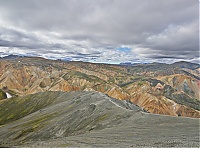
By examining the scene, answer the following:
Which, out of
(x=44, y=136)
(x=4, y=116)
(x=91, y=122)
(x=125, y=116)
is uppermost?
(x=125, y=116)

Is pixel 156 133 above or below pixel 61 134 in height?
above

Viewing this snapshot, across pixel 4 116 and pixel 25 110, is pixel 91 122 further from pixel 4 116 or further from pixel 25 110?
pixel 4 116

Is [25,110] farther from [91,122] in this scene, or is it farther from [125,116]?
[125,116]

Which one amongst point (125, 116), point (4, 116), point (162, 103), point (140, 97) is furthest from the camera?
point (140, 97)

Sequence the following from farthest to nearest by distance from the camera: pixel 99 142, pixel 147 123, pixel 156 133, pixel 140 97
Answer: pixel 140 97 < pixel 147 123 < pixel 156 133 < pixel 99 142

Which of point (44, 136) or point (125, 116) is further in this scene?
point (44, 136)

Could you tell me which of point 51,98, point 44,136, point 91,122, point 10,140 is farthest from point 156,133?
point 51,98
